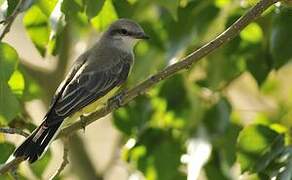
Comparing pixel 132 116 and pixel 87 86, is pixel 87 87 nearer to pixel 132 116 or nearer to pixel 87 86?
pixel 87 86

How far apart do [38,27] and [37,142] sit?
0.46 metres

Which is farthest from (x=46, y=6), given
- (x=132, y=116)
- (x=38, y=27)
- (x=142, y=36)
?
(x=132, y=116)

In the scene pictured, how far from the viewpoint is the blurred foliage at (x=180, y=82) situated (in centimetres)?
285

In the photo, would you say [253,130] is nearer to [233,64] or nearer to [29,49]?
[233,64]

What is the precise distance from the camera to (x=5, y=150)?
288 centimetres

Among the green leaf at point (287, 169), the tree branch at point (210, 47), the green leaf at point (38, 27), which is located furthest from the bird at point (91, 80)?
the green leaf at point (287, 169)

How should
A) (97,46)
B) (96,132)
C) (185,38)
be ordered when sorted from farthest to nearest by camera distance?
(96,132) < (97,46) < (185,38)

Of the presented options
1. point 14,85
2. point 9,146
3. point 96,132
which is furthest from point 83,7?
point 96,132

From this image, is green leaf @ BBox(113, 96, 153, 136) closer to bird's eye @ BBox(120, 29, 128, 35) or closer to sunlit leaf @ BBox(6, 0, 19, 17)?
bird's eye @ BBox(120, 29, 128, 35)

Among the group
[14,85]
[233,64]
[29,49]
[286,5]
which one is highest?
[14,85]

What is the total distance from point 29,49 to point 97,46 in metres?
2.17

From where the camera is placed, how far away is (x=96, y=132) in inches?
233

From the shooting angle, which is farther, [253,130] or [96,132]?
[96,132]

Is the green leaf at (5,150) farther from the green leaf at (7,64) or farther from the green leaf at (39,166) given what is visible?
the green leaf at (7,64)
